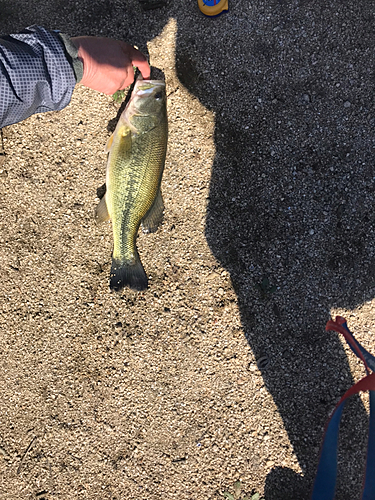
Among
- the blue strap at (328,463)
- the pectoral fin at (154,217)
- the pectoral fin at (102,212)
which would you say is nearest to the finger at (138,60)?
the pectoral fin at (154,217)

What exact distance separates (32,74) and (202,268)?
1.71 m

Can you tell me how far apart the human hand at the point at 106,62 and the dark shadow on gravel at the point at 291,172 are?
479mm

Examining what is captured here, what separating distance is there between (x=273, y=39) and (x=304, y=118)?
666 mm

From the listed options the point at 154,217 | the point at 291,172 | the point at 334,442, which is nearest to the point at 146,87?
the point at 154,217

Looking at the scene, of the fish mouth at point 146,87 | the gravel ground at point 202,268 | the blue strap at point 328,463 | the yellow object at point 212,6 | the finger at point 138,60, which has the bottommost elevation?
the blue strap at point 328,463

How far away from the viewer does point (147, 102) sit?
214 centimetres

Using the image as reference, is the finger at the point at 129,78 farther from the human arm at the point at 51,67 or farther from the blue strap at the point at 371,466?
the blue strap at the point at 371,466

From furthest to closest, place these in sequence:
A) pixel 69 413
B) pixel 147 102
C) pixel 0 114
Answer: pixel 69 413
pixel 147 102
pixel 0 114

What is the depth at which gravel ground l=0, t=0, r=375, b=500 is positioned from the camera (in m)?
2.46

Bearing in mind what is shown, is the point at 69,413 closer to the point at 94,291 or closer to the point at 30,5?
the point at 94,291

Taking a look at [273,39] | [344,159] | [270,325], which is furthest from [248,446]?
[273,39]

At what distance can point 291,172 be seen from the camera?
254cm

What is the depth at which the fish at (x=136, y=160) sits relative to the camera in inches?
84.5

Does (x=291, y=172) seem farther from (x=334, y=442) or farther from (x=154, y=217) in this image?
(x=334, y=442)
